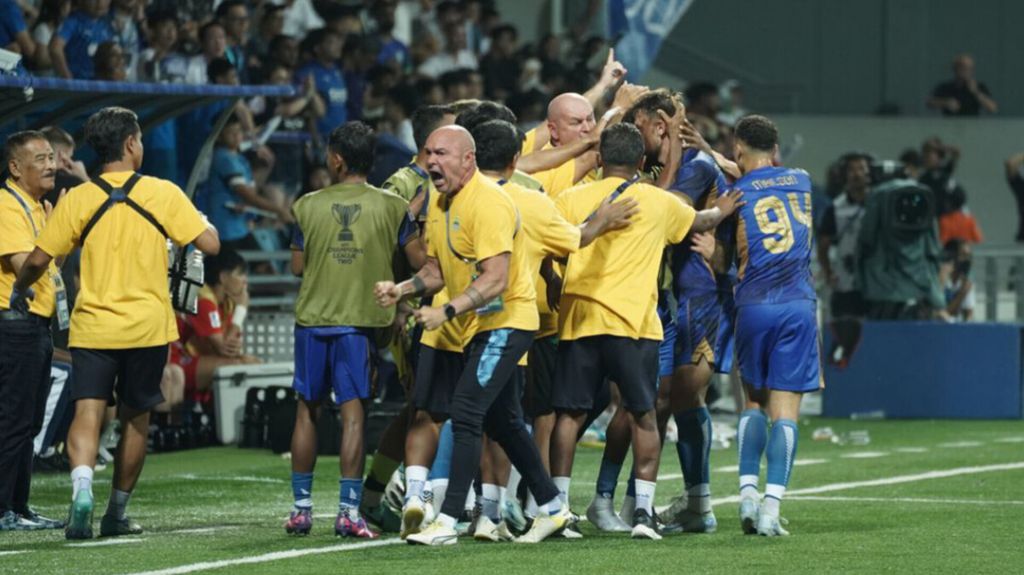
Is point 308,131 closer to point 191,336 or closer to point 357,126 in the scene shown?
point 191,336

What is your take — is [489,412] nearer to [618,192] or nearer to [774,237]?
[618,192]

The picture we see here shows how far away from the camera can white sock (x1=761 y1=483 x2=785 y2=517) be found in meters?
10.4

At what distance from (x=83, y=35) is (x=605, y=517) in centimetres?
861

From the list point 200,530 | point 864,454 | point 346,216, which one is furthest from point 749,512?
point 864,454

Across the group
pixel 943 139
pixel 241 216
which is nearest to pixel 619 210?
pixel 241 216

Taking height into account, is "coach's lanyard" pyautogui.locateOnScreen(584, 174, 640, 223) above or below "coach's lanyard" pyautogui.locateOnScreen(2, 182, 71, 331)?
above

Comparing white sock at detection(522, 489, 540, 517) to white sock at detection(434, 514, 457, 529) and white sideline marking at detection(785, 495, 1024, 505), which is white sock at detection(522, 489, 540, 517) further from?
white sideline marking at detection(785, 495, 1024, 505)

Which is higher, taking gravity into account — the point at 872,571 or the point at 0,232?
the point at 0,232

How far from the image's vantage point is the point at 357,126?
1059cm

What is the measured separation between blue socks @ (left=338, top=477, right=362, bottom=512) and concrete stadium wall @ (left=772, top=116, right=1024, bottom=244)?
2009cm

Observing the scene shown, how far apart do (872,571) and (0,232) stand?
4742mm

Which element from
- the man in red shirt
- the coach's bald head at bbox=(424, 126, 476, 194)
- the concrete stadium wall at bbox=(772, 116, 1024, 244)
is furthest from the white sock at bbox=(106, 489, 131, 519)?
the concrete stadium wall at bbox=(772, 116, 1024, 244)

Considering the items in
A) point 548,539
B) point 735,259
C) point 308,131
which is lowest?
point 548,539

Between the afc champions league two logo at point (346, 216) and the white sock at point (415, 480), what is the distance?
1.21 m
